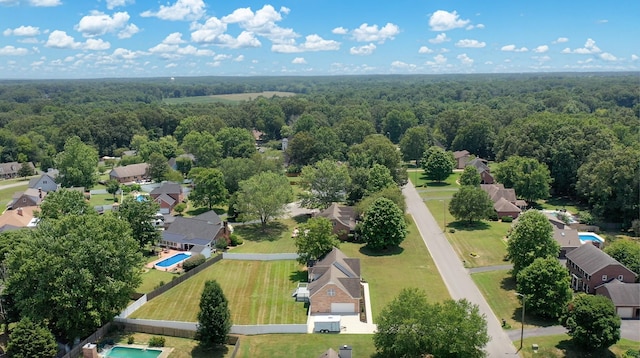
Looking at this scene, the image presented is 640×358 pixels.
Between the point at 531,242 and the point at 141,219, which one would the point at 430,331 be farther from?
the point at 141,219

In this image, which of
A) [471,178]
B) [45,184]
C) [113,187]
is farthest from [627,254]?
[45,184]

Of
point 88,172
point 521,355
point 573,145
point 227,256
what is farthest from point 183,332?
point 573,145

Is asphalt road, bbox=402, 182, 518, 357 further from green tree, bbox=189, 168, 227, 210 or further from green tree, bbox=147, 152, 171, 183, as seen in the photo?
green tree, bbox=147, 152, 171, 183

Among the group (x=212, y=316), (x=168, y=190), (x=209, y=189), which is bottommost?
(x=168, y=190)

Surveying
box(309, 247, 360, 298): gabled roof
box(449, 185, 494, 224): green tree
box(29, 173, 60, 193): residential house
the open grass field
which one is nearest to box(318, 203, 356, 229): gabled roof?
the open grass field

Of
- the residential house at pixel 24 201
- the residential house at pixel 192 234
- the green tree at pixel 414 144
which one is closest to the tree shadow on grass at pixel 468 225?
the residential house at pixel 192 234

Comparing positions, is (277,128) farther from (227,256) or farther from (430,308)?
(430,308)

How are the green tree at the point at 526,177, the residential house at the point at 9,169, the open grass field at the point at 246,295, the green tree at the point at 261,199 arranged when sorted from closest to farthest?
the open grass field at the point at 246,295, the green tree at the point at 261,199, the green tree at the point at 526,177, the residential house at the point at 9,169

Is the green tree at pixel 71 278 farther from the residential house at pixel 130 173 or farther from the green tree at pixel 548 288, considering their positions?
the residential house at pixel 130 173
